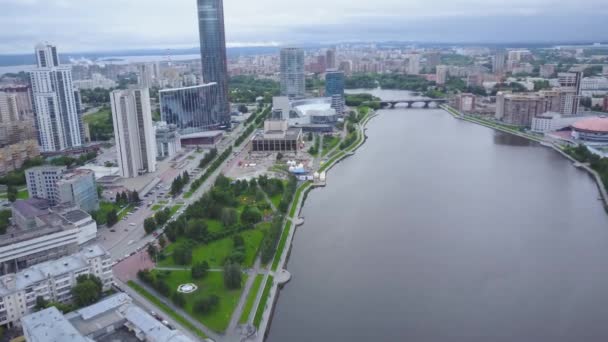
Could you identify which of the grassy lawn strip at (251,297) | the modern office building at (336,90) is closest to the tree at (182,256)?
the grassy lawn strip at (251,297)

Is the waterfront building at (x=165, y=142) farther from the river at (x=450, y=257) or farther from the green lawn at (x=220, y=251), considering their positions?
the green lawn at (x=220, y=251)

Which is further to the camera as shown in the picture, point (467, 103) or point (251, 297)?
point (467, 103)

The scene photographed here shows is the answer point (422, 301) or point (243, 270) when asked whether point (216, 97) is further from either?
point (422, 301)

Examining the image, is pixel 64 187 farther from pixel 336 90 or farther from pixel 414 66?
pixel 414 66

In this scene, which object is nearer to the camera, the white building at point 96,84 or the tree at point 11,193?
the tree at point 11,193

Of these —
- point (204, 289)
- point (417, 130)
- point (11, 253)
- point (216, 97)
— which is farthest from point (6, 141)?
point (417, 130)

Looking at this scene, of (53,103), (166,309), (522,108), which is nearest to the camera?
(166,309)

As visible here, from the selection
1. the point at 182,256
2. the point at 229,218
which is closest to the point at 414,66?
the point at 229,218
